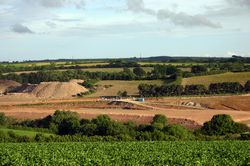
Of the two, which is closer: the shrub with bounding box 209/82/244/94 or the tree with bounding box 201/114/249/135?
the tree with bounding box 201/114/249/135

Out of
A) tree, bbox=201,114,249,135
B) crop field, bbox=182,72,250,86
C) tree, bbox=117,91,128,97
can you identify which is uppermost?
crop field, bbox=182,72,250,86

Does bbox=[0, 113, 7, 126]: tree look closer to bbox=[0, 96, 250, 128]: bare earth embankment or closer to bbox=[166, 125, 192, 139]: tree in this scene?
bbox=[0, 96, 250, 128]: bare earth embankment

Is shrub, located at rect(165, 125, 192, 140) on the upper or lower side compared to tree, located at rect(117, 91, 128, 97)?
upper

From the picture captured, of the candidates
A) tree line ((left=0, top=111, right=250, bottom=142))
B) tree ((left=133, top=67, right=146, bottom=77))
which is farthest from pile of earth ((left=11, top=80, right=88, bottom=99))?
tree line ((left=0, top=111, right=250, bottom=142))

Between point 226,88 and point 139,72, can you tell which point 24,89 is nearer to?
point 139,72

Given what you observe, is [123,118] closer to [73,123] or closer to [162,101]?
[73,123]

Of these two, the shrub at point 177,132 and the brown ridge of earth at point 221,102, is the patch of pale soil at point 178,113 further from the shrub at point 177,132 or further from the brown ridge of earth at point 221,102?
the shrub at point 177,132

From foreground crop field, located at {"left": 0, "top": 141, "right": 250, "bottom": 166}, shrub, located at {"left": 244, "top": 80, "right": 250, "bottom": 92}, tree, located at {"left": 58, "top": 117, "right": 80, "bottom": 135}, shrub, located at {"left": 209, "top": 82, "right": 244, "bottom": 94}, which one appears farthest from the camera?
shrub, located at {"left": 209, "top": 82, "right": 244, "bottom": 94}

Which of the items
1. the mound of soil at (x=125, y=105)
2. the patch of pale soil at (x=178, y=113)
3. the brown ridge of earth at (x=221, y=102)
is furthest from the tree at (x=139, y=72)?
the patch of pale soil at (x=178, y=113)
